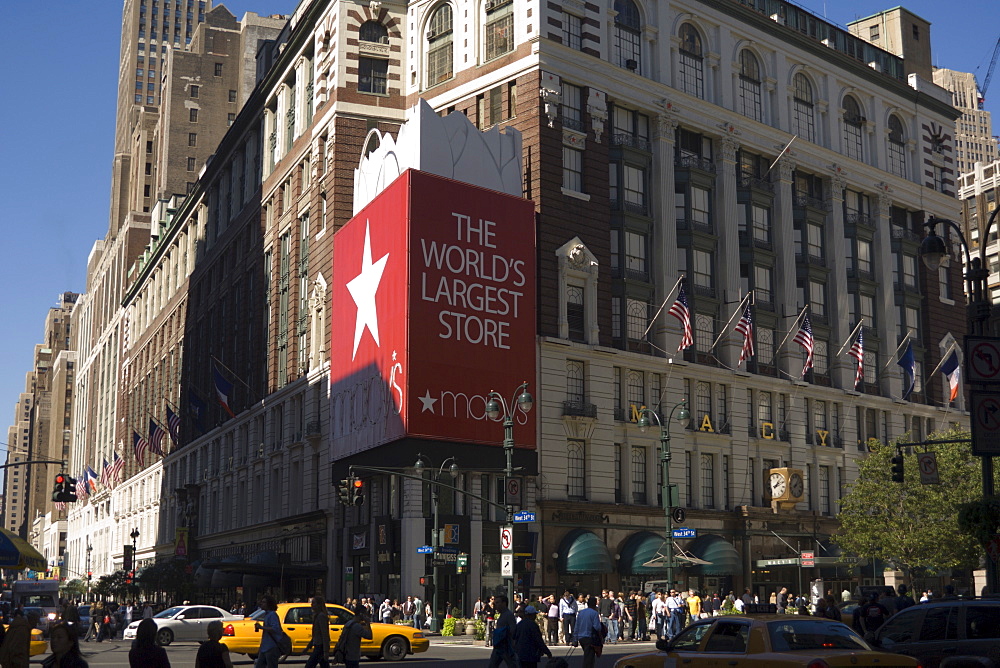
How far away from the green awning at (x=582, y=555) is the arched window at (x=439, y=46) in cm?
2678

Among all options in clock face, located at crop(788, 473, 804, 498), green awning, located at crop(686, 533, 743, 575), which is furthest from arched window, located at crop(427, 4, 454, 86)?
clock face, located at crop(788, 473, 804, 498)

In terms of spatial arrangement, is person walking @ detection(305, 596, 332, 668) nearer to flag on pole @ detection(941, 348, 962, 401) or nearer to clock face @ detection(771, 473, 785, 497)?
clock face @ detection(771, 473, 785, 497)

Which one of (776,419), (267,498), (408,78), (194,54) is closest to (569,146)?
(408,78)

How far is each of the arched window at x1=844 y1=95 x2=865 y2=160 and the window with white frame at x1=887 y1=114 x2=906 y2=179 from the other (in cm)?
318

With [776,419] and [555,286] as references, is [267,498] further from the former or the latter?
[776,419]

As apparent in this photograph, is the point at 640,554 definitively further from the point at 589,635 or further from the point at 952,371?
the point at 589,635

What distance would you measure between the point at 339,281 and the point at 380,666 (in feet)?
106

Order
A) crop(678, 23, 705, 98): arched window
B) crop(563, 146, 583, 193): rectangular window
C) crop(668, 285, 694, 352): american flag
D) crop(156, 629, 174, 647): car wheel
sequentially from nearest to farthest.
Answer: crop(156, 629, 174, 647): car wheel, crop(668, 285, 694, 352): american flag, crop(563, 146, 583, 193): rectangular window, crop(678, 23, 705, 98): arched window

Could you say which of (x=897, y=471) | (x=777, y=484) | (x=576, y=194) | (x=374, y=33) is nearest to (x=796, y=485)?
(x=777, y=484)

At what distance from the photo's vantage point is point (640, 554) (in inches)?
2280

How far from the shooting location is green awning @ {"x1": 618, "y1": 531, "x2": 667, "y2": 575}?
57.5 m

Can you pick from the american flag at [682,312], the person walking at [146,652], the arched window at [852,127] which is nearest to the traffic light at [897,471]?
the american flag at [682,312]

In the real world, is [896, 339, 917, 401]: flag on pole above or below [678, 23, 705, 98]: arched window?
below

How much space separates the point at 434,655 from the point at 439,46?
3891 cm
